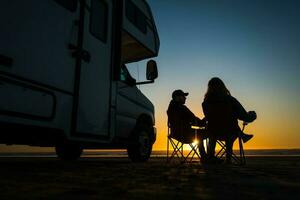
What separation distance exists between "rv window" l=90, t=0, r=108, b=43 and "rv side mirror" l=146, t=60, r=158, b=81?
120 centimetres

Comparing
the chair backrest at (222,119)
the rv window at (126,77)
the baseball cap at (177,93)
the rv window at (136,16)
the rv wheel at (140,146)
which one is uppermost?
the rv window at (136,16)

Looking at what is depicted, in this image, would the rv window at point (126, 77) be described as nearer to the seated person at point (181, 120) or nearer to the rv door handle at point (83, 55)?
the seated person at point (181, 120)

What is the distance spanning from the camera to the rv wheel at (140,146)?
272 inches

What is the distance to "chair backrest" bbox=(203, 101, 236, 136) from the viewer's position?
6.29 meters

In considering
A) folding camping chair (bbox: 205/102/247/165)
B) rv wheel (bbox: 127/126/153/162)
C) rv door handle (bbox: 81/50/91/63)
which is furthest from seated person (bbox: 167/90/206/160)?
rv door handle (bbox: 81/50/91/63)

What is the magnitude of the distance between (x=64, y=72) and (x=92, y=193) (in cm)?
244

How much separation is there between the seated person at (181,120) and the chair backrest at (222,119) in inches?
12.1

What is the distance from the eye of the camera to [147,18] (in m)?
6.83

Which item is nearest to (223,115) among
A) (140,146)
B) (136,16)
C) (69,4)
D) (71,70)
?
(140,146)

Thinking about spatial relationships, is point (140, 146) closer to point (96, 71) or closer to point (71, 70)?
point (96, 71)

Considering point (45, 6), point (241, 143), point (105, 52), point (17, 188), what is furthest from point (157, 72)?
point (17, 188)

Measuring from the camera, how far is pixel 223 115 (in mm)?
6293

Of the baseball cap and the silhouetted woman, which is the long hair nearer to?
the silhouetted woman

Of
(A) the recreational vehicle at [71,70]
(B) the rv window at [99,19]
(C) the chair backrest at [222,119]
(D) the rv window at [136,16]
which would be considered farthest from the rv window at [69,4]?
(C) the chair backrest at [222,119]
